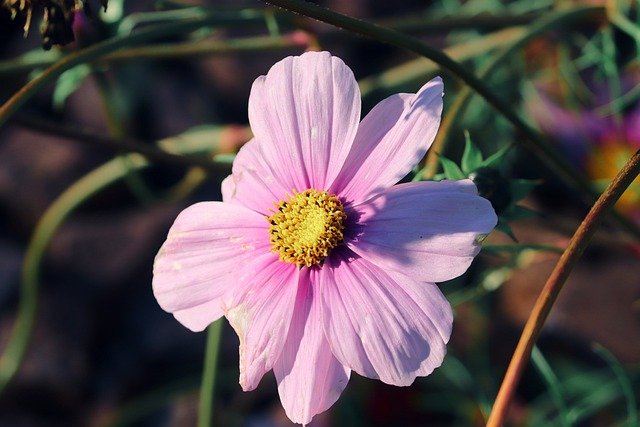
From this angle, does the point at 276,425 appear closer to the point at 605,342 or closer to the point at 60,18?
the point at 605,342

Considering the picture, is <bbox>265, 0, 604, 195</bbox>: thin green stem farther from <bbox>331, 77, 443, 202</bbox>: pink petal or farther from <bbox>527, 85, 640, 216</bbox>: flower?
<bbox>527, 85, 640, 216</bbox>: flower

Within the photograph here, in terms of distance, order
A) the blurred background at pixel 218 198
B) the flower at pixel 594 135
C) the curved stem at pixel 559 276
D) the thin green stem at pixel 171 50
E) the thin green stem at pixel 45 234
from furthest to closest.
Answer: the flower at pixel 594 135 < the blurred background at pixel 218 198 < the thin green stem at pixel 45 234 < the thin green stem at pixel 171 50 < the curved stem at pixel 559 276

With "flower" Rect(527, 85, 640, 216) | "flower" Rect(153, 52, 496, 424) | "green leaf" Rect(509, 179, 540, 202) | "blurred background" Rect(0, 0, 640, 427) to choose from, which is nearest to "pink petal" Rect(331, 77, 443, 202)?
"flower" Rect(153, 52, 496, 424)

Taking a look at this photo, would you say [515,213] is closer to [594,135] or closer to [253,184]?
[253,184]

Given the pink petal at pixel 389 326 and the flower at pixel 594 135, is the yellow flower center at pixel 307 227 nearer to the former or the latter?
the pink petal at pixel 389 326

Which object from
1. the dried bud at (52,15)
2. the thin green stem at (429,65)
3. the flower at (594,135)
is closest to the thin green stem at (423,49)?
the dried bud at (52,15)

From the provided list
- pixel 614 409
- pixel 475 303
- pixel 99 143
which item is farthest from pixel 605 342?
pixel 99 143
